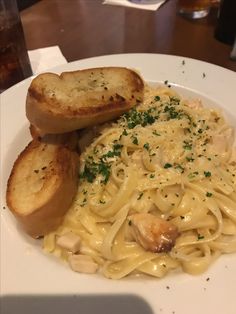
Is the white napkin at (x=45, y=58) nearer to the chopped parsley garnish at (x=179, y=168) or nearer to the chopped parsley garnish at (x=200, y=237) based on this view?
the chopped parsley garnish at (x=179, y=168)

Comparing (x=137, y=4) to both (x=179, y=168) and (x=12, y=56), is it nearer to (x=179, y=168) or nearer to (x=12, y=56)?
(x=12, y=56)

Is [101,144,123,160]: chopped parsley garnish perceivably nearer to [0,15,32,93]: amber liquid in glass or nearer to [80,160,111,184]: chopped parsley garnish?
[80,160,111,184]: chopped parsley garnish

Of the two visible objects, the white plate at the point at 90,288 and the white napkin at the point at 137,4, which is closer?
the white plate at the point at 90,288

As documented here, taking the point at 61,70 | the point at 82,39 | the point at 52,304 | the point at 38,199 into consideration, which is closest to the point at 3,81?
the point at 61,70

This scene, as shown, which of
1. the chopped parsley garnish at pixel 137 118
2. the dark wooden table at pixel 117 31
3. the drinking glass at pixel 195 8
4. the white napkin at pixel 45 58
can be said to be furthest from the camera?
the drinking glass at pixel 195 8

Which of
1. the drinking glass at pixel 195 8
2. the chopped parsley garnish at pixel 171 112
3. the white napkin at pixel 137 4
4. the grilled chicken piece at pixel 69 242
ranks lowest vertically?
the grilled chicken piece at pixel 69 242

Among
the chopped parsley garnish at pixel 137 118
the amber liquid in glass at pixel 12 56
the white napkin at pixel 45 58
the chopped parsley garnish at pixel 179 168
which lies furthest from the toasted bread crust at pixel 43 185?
the white napkin at pixel 45 58
